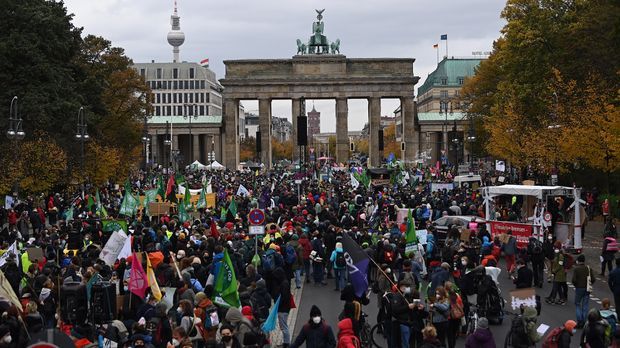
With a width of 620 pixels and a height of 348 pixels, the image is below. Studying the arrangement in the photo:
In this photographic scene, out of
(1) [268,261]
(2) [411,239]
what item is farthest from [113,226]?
(2) [411,239]

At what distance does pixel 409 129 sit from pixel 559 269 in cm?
8853

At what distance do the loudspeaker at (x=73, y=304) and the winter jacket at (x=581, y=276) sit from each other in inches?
373

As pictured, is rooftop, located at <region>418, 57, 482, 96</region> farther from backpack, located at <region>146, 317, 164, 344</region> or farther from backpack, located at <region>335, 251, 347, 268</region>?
backpack, located at <region>146, 317, 164, 344</region>

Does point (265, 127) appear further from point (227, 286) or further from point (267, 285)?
point (227, 286)

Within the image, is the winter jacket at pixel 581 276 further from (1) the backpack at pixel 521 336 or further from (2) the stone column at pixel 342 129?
(2) the stone column at pixel 342 129

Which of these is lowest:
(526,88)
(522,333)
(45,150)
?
(522,333)

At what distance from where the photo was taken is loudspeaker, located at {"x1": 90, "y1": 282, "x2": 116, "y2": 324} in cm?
1714

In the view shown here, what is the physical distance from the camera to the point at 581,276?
19.3m

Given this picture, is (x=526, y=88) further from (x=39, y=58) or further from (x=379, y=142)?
(x=379, y=142)

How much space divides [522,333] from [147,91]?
63.5 m

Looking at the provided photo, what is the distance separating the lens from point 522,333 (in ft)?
46.5

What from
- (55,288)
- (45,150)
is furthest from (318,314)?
(45,150)

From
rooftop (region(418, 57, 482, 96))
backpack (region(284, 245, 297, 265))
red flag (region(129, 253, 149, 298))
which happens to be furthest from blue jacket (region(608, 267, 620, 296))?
rooftop (region(418, 57, 482, 96))

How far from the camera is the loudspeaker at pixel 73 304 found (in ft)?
Answer: 55.4
